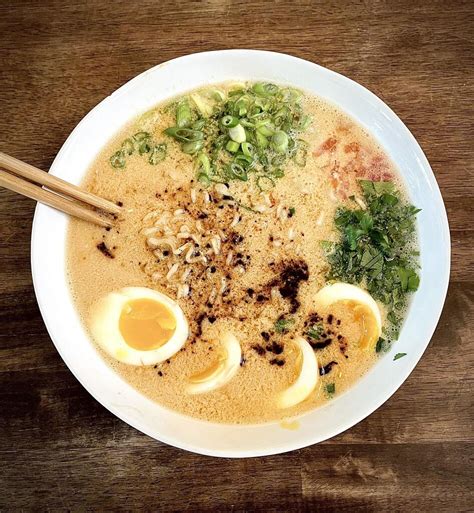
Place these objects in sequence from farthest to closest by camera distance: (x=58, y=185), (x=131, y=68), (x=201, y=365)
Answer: (x=131, y=68) < (x=201, y=365) < (x=58, y=185)

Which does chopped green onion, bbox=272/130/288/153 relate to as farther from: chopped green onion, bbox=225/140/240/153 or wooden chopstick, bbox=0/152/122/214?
wooden chopstick, bbox=0/152/122/214

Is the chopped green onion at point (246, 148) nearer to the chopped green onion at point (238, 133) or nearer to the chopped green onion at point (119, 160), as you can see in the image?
the chopped green onion at point (238, 133)

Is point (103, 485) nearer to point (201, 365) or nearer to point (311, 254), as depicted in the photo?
point (201, 365)

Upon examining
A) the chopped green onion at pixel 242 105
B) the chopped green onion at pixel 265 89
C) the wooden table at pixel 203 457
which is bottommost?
the wooden table at pixel 203 457

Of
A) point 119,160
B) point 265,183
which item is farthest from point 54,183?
point 265,183

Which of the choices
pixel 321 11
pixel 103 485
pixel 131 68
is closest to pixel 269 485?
pixel 103 485

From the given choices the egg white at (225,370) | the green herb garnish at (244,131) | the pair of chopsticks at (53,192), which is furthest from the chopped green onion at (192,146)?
the egg white at (225,370)
